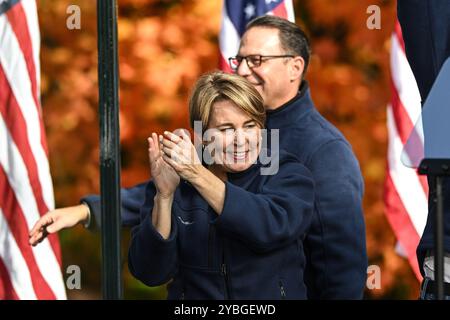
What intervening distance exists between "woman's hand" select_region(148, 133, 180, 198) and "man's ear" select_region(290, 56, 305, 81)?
3.40 ft

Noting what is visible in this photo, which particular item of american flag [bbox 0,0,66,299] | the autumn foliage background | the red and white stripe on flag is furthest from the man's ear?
the autumn foliage background

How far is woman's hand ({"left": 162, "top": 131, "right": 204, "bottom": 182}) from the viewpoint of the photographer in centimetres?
272

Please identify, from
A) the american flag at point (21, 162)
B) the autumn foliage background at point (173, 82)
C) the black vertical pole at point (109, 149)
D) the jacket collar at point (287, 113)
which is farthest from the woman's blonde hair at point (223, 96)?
the autumn foliage background at point (173, 82)

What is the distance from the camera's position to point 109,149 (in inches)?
105

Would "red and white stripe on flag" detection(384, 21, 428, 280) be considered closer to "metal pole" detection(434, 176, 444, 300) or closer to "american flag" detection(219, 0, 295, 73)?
"american flag" detection(219, 0, 295, 73)

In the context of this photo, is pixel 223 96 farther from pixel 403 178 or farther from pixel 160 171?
pixel 403 178

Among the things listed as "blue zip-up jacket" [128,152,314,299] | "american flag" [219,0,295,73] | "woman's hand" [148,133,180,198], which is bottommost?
"blue zip-up jacket" [128,152,314,299]

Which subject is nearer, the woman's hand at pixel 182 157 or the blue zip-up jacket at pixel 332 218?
the woman's hand at pixel 182 157

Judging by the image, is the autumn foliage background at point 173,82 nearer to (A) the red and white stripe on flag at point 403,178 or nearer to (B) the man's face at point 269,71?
(A) the red and white stripe on flag at point 403,178

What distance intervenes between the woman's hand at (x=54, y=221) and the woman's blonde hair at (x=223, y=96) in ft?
2.09

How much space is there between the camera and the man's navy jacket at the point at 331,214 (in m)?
3.41

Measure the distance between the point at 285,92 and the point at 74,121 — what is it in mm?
2264
